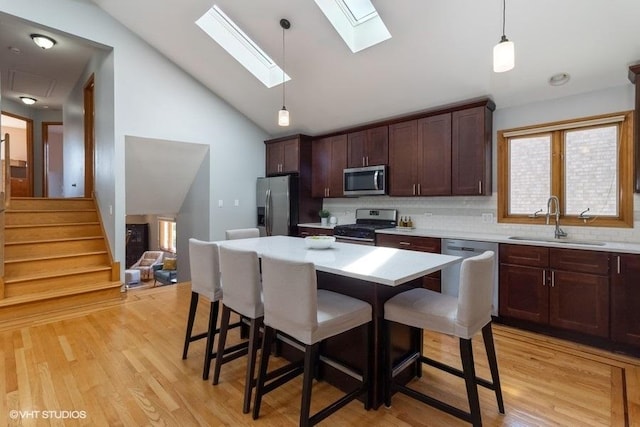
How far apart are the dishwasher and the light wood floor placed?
0.55 metres

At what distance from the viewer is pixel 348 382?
2145 mm

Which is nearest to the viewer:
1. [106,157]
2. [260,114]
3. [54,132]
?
[106,157]

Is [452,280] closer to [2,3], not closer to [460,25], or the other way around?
[460,25]

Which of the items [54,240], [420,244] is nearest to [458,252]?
[420,244]

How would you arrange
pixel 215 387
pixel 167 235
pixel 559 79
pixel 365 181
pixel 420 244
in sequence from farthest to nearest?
1. pixel 167 235
2. pixel 365 181
3. pixel 420 244
4. pixel 559 79
5. pixel 215 387

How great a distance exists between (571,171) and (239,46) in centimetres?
411

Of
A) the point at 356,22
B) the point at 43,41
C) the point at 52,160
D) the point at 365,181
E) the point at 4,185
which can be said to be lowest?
the point at 4,185

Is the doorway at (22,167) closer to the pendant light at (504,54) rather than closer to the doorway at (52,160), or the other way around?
the doorway at (52,160)

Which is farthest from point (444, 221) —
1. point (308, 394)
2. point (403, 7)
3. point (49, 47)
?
point (49, 47)

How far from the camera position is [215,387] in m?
2.23

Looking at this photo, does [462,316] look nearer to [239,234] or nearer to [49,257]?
[239,234]

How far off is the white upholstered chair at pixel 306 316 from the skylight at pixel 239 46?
10.8ft

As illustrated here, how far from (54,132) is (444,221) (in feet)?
32.7

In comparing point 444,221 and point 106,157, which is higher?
point 106,157
